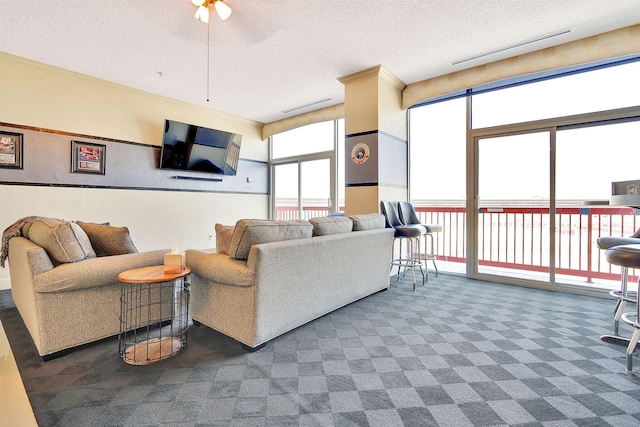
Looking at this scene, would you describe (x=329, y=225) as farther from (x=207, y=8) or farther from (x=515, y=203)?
(x=515, y=203)

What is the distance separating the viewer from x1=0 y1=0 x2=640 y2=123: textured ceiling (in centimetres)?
258

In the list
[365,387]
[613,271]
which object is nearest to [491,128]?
[613,271]

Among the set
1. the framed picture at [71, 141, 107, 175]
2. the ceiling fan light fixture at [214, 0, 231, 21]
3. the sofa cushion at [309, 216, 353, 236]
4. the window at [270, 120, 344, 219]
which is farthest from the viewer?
the window at [270, 120, 344, 219]

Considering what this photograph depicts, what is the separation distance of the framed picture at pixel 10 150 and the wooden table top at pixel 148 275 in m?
3.02

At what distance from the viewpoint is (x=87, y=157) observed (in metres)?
4.01

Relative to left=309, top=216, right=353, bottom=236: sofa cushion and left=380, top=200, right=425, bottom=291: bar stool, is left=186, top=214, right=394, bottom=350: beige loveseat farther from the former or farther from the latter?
left=380, top=200, right=425, bottom=291: bar stool

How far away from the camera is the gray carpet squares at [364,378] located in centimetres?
133

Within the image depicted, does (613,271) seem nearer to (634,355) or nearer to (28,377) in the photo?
(634,355)

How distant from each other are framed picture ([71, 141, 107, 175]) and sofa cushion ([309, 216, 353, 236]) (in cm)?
366

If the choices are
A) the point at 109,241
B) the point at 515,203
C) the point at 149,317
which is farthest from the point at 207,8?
the point at 515,203

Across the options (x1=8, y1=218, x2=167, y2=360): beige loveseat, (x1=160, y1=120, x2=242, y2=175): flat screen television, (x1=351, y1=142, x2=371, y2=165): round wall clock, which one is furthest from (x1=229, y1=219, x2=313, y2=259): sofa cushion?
(x1=160, y1=120, x2=242, y2=175): flat screen television

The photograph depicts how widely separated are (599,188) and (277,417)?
4167mm

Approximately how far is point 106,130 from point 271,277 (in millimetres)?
4025

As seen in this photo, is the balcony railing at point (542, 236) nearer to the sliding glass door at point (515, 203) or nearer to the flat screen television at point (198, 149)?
the sliding glass door at point (515, 203)
